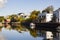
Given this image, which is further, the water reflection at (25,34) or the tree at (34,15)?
the tree at (34,15)

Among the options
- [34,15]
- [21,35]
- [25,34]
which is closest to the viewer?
[21,35]

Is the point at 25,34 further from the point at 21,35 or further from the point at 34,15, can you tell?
the point at 34,15

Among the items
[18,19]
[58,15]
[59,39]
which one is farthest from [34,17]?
[59,39]

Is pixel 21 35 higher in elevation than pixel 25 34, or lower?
higher

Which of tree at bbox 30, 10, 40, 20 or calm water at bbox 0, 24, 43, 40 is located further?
tree at bbox 30, 10, 40, 20

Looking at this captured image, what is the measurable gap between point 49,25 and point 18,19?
129ft

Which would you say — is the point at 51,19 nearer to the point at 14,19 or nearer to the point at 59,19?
the point at 59,19

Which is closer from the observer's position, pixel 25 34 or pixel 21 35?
pixel 21 35

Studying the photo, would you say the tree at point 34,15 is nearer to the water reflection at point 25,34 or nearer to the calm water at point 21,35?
the water reflection at point 25,34

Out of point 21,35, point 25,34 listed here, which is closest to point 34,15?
point 25,34

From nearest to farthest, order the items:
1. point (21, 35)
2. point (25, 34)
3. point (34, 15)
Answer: point (21, 35)
point (25, 34)
point (34, 15)

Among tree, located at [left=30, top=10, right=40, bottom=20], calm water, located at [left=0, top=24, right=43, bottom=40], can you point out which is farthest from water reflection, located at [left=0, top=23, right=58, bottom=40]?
tree, located at [left=30, top=10, right=40, bottom=20]

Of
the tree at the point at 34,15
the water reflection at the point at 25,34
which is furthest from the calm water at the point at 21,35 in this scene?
the tree at the point at 34,15

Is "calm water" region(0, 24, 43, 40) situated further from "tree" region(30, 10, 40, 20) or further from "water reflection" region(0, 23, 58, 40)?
"tree" region(30, 10, 40, 20)
